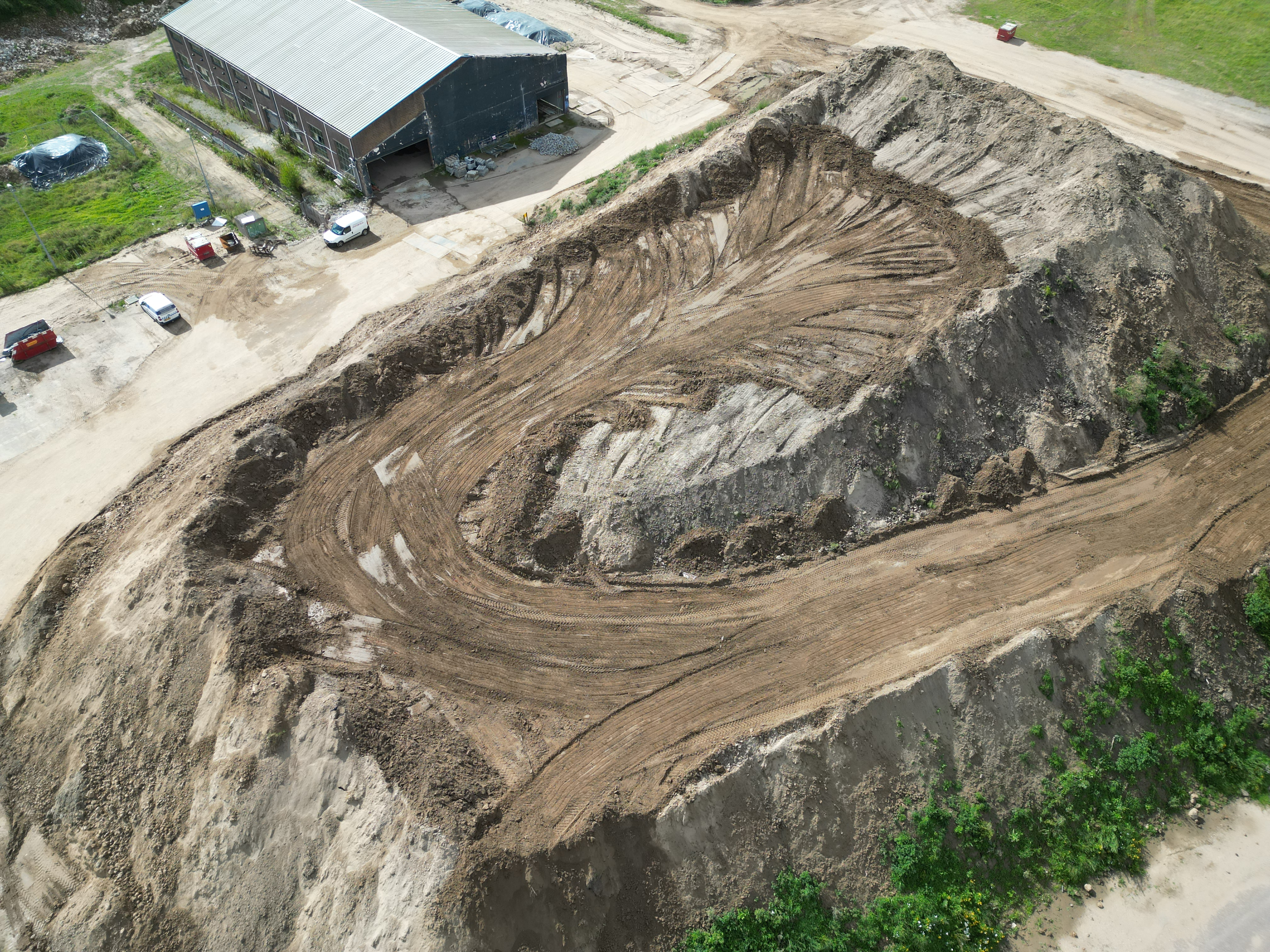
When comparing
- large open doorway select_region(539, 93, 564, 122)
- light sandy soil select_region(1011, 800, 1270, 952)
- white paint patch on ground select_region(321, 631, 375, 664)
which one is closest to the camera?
light sandy soil select_region(1011, 800, 1270, 952)

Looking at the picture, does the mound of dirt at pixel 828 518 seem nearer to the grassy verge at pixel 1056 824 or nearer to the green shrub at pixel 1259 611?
the grassy verge at pixel 1056 824

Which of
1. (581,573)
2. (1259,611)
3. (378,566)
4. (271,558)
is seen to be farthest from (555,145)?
(1259,611)

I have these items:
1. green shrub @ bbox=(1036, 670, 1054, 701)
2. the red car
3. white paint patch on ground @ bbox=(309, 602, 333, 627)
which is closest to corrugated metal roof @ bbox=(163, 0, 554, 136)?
the red car

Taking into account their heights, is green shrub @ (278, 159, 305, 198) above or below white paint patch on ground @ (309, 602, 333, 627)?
above

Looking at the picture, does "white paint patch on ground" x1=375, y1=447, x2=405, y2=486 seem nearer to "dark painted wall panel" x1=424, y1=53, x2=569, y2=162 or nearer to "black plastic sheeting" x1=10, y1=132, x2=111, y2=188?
"dark painted wall panel" x1=424, y1=53, x2=569, y2=162

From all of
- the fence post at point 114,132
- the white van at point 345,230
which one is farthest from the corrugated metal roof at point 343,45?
the fence post at point 114,132

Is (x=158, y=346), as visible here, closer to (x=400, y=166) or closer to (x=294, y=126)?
(x=400, y=166)

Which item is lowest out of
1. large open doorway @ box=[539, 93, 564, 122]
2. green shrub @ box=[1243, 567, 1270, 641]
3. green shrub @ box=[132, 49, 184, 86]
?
green shrub @ box=[1243, 567, 1270, 641]
